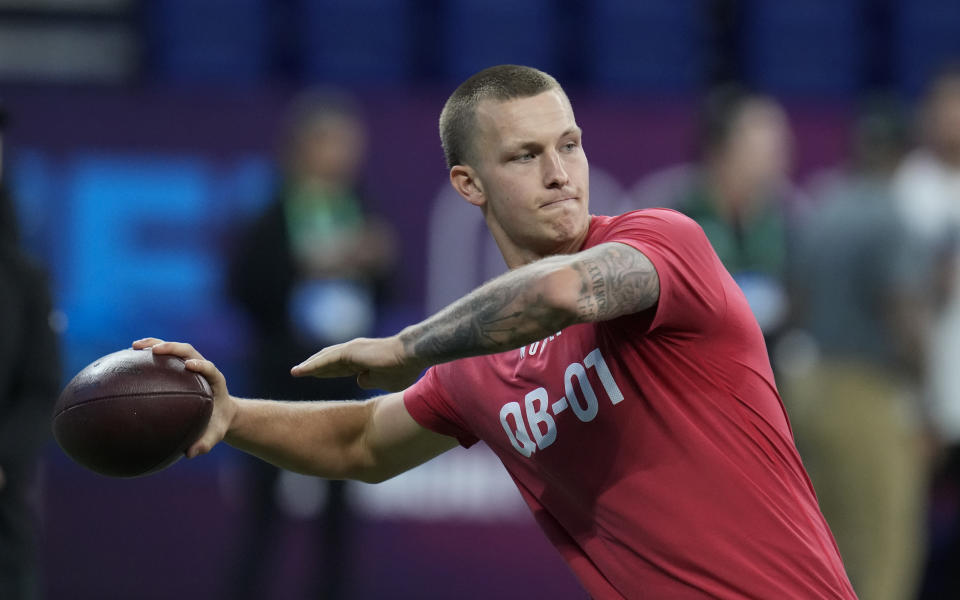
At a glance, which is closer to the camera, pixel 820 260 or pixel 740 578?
pixel 740 578

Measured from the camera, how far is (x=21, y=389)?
14.4ft

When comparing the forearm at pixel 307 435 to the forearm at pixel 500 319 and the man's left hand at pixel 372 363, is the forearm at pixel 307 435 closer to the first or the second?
the man's left hand at pixel 372 363

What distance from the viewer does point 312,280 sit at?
6.95m

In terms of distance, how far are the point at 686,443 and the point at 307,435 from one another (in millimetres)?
1041

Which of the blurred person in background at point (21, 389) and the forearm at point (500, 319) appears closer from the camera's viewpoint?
the forearm at point (500, 319)

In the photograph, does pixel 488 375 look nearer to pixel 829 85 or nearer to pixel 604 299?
pixel 604 299

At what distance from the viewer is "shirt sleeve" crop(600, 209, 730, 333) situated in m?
2.76

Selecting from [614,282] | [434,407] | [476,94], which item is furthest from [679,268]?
[434,407]

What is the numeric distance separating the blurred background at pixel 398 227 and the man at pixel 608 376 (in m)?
3.17

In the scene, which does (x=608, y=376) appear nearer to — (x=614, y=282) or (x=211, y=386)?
(x=614, y=282)

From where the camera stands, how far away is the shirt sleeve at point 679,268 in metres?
2.76

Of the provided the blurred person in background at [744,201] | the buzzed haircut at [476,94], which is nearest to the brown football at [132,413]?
the buzzed haircut at [476,94]

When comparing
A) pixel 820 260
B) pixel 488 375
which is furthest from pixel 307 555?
pixel 488 375

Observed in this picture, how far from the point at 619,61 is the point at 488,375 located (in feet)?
20.1
